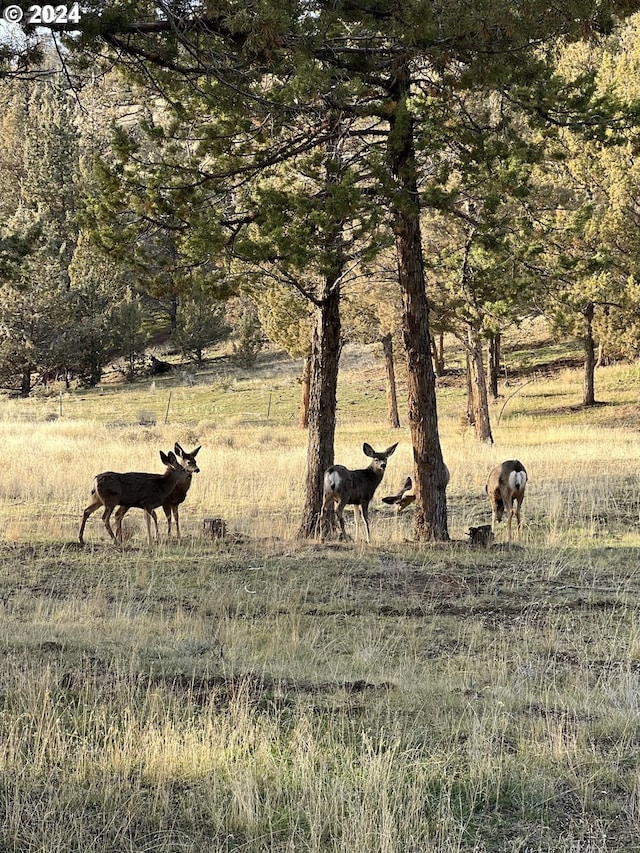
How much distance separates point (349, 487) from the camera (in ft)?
44.2

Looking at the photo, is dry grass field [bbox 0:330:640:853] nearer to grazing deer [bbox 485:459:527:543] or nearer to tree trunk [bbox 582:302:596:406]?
grazing deer [bbox 485:459:527:543]

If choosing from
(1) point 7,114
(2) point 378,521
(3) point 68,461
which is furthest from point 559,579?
(1) point 7,114

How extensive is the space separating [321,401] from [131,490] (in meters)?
3.11

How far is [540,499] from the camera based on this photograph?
56.5 ft

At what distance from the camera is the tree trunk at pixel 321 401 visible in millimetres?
13930

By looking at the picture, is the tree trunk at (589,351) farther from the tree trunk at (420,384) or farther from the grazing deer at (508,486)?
the tree trunk at (420,384)

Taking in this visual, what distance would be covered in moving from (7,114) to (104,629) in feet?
244

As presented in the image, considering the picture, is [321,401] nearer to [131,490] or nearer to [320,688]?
[131,490]

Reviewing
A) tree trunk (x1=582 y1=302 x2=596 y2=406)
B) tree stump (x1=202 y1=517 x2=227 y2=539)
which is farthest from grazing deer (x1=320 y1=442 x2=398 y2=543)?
tree trunk (x1=582 y1=302 x2=596 y2=406)

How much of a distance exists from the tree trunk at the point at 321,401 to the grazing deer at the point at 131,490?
1.92 metres

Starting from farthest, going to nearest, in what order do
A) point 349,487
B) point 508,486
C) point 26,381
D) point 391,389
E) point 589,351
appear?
1. point 26,381
2. point 391,389
3. point 589,351
4. point 508,486
5. point 349,487

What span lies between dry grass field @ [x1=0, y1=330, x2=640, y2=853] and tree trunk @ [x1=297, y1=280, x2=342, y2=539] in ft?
1.96

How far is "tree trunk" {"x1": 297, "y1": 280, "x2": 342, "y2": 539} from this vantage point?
1393cm

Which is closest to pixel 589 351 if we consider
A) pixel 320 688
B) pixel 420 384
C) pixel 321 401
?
pixel 321 401
